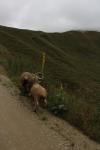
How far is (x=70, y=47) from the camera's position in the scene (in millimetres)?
128250

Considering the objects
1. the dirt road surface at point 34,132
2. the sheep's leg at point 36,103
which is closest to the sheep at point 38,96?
the sheep's leg at point 36,103

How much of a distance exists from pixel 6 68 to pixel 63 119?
6177 mm

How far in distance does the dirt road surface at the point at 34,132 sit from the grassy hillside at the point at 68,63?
2.06 feet

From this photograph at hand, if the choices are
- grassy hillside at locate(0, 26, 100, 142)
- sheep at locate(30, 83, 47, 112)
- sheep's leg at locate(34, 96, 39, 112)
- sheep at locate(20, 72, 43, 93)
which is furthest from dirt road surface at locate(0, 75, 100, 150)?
sheep at locate(20, 72, 43, 93)

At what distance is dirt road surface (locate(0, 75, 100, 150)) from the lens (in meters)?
10.9

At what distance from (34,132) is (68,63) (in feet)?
256

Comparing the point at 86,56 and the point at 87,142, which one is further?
the point at 86,56

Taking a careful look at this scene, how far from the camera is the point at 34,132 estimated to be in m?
11.6

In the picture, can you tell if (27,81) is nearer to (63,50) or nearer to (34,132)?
(34,132)

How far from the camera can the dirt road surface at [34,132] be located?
35.6ft

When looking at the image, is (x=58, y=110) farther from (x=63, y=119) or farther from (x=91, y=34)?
(x=91, y=34)

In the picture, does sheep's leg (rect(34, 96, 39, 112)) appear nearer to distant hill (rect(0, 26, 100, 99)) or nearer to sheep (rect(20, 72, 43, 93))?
sheep (rect(20, 72, 43, 93))

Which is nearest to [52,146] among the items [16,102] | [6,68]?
[16,102]

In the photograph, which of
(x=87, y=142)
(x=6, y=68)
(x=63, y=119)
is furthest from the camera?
(x=6, y=68)
